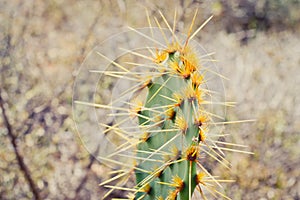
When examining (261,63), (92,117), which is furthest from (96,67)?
(261,63)

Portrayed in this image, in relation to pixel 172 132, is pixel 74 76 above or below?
below

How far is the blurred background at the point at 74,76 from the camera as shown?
18.1 ft

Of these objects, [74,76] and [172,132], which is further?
[74,76]

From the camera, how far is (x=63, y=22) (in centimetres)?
577

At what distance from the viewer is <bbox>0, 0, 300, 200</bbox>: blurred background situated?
5523 mm

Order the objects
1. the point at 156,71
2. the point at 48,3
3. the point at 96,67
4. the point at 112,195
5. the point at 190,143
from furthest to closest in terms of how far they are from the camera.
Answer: the point at 48,3
the point at 112,195
the point at 96,67
the point at 156,71
the point at 190,143

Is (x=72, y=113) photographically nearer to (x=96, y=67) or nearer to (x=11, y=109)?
(x=11, y=109)

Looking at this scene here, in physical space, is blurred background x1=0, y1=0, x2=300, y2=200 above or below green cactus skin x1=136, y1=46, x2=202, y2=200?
below

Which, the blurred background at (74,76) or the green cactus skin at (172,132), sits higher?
the green cactus skin at (172,132)

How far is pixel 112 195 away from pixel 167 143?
13.2ft

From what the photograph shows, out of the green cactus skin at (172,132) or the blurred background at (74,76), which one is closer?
the green cactus skin at (172,132)

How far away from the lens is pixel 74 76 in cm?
568

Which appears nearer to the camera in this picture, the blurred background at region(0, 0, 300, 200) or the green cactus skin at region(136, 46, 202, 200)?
the green cactus skin at region(136, 46, 202, 200)

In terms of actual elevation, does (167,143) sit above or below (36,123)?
above
